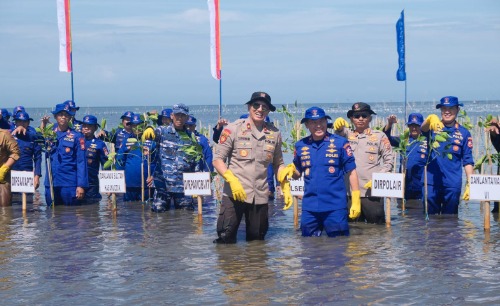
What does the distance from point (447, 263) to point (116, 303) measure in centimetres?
367

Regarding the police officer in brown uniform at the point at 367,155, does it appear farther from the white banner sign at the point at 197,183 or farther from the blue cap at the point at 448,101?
the white banner sign at the point at 197,183

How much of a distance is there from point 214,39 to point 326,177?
6912 millimetres

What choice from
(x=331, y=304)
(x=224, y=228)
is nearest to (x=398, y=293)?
(x=331, y=304)

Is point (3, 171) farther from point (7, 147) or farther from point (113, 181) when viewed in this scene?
point (113, 181)

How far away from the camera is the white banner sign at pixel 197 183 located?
42.5ft

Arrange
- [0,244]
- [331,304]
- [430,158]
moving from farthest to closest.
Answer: [430,158]
[0,244]
[331,304]

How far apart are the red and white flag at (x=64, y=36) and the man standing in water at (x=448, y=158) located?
8.47m

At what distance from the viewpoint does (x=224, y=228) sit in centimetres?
1059

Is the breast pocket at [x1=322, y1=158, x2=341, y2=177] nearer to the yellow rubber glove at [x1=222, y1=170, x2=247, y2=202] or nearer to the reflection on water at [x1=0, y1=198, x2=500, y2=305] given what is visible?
the reflection on water at [x1=0, y1=198, x2=500, y2=305]

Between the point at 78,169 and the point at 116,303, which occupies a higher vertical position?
the point at 78,169

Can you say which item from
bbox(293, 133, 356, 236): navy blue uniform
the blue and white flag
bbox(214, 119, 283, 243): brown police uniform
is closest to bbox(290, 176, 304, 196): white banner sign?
bbox(293, 133, 356, 236): navy blue uniform

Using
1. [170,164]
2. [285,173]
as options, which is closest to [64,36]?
[170,164]

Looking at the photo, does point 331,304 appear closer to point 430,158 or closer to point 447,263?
point 447,263

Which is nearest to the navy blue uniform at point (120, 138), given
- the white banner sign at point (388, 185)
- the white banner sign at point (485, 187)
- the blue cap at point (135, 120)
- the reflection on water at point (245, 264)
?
the blue cap at point (135, 120)
